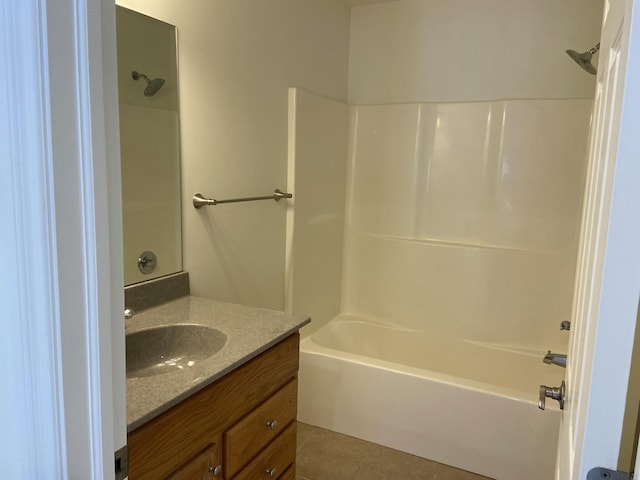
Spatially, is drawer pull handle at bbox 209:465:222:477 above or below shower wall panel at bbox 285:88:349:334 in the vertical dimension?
below

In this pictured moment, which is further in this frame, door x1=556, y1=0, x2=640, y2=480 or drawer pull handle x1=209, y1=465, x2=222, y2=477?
drawer pull handle x1=209, y1=465, x2=222, y2=477

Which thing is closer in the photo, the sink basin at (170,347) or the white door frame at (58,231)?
the white door frame at (58,231)

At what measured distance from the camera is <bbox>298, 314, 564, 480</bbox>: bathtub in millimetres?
2178

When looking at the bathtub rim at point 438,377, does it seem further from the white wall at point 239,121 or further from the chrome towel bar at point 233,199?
the chrome towel bar at point 233,199

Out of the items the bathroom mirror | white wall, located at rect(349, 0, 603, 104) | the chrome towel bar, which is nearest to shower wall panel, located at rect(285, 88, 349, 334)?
the chrome towel bar

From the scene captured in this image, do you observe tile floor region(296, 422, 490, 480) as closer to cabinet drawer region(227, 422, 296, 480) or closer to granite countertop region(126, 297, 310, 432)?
cabinet drawer region(227, 422, 296, 480)

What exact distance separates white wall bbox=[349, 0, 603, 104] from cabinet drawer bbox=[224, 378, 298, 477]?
2.13 metres

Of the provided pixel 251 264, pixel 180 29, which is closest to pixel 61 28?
pixel 180 29

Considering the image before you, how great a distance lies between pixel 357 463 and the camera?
7.63ft

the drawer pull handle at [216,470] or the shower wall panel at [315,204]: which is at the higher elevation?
the shower wall panel at [315,204]

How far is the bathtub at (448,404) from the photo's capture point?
85.7 inches

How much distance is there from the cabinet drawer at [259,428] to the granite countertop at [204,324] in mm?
199

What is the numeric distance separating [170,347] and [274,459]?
1.63ft

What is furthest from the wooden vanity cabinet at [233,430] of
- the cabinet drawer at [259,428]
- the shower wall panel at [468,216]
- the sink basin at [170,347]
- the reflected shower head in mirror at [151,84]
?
the shower wall panel at [468,216]
